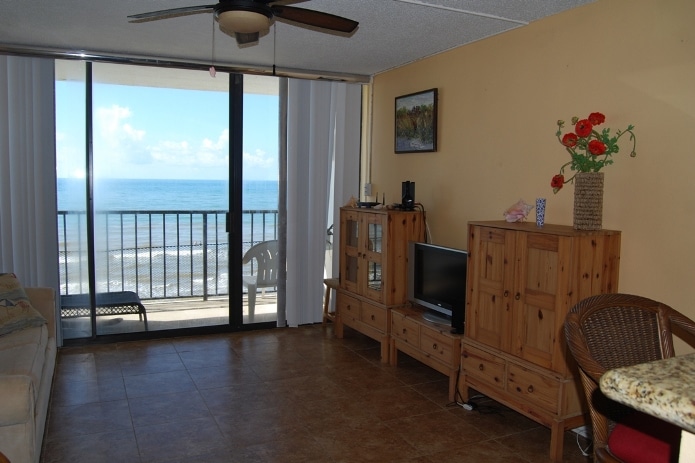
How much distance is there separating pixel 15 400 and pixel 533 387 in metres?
2.46

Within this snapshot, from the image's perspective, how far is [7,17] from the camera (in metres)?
3.45

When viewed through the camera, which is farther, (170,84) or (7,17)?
(170,84)

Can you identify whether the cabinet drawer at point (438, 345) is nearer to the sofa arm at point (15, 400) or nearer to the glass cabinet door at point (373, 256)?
the glass cabinet door at point (373, 256)

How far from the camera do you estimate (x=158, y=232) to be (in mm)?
5020

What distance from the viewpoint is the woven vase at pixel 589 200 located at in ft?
9.16

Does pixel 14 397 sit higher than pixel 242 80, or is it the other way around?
pixel 242 80

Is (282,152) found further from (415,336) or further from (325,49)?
(415,336)

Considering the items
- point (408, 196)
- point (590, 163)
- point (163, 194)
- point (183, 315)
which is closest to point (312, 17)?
point (590, 163)

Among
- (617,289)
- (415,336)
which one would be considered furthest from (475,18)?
(415,336)

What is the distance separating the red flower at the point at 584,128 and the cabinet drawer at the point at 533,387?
1.25m

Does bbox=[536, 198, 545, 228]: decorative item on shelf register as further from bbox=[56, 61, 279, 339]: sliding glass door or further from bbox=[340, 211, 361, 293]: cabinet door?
bbox=[56, 61, 279, 339]: sliding glass door

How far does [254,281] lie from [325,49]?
2.21 metres

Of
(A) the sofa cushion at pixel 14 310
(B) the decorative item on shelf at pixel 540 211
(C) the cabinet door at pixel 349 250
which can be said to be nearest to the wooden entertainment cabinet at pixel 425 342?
(C) the cabinet door at pixel 349 250

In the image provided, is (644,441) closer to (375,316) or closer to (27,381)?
(27,381)
